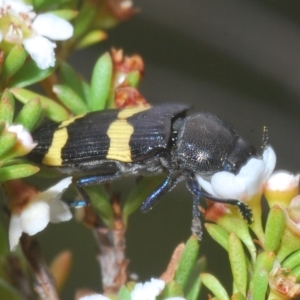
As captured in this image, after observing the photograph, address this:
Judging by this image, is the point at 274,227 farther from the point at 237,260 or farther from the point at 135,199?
the point at 135,199

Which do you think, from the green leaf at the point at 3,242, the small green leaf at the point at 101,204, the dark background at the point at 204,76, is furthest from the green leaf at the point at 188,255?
the dark background at the point at 204,76

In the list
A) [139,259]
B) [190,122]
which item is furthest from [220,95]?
[190,122]

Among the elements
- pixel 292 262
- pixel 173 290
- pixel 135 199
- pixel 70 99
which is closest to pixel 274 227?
pixel 292 262

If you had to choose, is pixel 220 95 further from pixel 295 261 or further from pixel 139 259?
pixel 295 261

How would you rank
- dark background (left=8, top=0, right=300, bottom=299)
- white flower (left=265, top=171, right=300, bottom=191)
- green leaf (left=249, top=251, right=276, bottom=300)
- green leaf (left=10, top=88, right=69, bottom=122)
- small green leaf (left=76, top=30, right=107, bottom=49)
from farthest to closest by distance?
1. dark background (left=8, top=0, right=300, bottom=299)
2. small green leaf (left=76, top=30, right=107, bottom=49)
3. green leaf (left=10, top=88, right=69, bottom=122)
4. white flower (left=265, top=171, right=300, bottom=191)
5. green leaf (left=249, top=251, right=276, bottom=300)

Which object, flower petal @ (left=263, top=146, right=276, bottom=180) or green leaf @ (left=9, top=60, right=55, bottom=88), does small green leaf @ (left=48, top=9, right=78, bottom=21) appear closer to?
green leaf @ (left=9, top=60, right=55, bottom=88)

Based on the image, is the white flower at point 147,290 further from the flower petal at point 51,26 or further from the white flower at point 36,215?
the flower petal at point 51,26

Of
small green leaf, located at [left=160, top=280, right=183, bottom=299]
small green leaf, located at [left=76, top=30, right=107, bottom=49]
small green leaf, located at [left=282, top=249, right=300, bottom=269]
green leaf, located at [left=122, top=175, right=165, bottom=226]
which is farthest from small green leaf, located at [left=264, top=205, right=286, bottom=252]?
small green leaf, located at [left=76, top=30, right=107, bottom=49]
